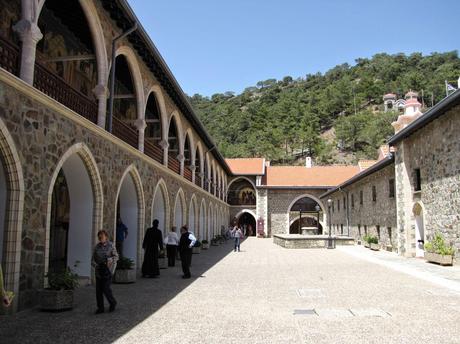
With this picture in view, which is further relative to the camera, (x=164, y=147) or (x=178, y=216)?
(x=178, y=216)

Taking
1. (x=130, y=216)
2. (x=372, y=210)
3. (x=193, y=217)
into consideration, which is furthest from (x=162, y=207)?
(x=372, y=210)

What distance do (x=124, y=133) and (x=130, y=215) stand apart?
2.47 m

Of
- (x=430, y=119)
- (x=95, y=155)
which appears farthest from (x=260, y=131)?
(x=95, y=155)

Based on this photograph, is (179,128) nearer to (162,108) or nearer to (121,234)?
(162,108)

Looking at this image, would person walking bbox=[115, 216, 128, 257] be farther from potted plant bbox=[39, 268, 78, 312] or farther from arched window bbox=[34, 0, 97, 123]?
potted plant bbox=[39, 268, 78, 312]

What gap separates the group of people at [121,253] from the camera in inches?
255

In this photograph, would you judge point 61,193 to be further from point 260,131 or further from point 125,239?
point 260,131

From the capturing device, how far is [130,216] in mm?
Answer: 12617

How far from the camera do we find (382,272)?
12203 mm

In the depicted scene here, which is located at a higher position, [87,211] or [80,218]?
[87,211]

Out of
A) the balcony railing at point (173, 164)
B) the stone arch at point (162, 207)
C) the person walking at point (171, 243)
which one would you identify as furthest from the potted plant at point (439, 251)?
the balcony railing at point (173, 164)

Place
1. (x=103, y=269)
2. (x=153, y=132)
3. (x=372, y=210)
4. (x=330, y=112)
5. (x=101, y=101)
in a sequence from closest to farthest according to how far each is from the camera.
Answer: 1. (x=103, y=269)
2. (x=101, y=101)
3. (x=153, y=132)
4. (x=372, y=210)
5. (x=330, y=112)

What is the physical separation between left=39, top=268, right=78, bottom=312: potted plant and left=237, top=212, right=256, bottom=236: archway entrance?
1519 inches

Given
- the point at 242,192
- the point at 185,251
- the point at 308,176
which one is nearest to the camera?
the point at 185,251
